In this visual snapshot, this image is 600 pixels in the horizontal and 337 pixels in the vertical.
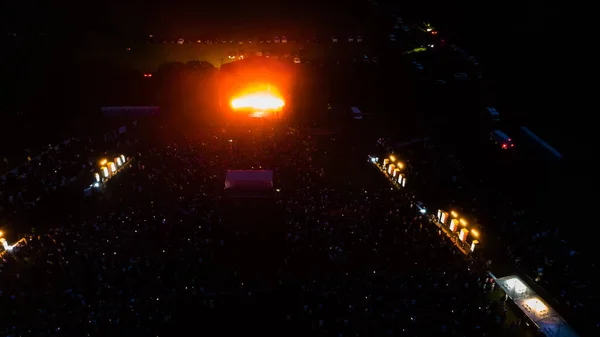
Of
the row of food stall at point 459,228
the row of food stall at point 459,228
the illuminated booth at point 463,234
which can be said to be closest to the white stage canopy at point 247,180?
the row of food stall at point 459,228

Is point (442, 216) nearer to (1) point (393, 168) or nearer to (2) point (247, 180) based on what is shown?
(1) point (393, 168)

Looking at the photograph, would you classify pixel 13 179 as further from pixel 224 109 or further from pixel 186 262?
pixel 224 109

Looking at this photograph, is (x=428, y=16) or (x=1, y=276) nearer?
(x=1, y=276)

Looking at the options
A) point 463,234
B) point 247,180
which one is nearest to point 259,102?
point 247,180

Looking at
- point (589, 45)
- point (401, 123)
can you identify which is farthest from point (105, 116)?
point (589, 45)

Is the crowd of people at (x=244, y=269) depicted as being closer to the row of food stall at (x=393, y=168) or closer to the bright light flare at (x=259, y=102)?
the row of food stall at (x=393, y=168)

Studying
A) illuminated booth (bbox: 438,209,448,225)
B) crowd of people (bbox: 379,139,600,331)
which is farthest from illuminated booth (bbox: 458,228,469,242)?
crowd of people (bbox: 379,139,600,331)

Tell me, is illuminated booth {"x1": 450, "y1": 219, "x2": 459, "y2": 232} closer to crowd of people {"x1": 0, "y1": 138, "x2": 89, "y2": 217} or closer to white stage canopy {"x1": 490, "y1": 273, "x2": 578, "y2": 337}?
white stage canopy {"x1": 490, "y1": 273, "x2": 578, "y2": 337}

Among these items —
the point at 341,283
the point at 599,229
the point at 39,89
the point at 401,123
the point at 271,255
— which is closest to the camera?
the point at 341,283
